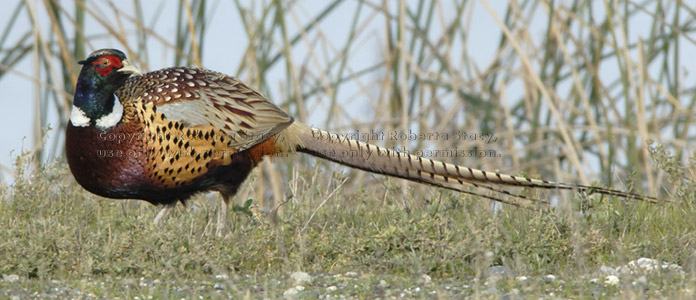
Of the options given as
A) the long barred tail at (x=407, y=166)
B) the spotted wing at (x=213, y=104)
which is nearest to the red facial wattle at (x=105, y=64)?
the spotted wing at (x=213, y=104)

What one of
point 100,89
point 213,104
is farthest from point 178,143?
point 100,89

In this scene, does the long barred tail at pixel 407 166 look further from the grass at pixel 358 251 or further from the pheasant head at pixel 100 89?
the pheasant head at pixel 100 89

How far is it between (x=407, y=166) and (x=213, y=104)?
108 centimetres

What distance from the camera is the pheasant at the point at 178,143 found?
4762 millimetres

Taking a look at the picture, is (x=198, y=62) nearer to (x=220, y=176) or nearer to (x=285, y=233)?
(x=220, y=176)

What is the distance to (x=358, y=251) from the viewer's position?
4.20 meters

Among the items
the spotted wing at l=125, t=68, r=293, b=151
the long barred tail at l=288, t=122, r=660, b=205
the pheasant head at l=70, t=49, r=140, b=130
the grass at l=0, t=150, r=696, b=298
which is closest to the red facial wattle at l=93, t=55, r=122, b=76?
the pheasant head at l=70, t=49, r=140, b=130

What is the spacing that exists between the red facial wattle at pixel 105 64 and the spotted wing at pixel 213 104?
16 centimetres

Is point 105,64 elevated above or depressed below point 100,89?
above

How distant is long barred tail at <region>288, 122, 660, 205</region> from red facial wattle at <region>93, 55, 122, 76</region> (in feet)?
3.44

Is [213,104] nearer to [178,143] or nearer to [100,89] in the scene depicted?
[178,143]

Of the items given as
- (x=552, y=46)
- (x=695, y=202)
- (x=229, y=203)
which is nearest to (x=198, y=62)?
(x=229, y=203)

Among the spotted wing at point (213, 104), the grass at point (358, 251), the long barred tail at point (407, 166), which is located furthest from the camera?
the spotted wing at point (213, 104)

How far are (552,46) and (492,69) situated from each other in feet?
1.69
